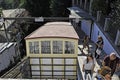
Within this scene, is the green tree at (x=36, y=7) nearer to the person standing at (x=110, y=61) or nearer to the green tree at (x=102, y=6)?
the green tree at (x=102, y=6)

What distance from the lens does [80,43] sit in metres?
16.8

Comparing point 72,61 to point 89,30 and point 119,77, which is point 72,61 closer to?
point 119,77

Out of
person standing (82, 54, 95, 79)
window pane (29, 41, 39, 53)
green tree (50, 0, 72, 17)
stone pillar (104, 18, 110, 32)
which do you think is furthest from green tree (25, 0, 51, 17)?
person standing (82, 54, 95, 79)

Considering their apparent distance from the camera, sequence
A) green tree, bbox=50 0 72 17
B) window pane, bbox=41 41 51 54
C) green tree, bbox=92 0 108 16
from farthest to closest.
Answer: green tree, bbox=50 0 72 17, green tree, bbox=92 0 108 16, window pane, bbox=41 41 51 54

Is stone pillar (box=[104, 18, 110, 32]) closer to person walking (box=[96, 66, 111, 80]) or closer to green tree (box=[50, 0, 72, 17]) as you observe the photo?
person walking (box=[96, 66, 111, 80])

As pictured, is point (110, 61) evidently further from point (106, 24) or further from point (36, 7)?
point (36, 7)

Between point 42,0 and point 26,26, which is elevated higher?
point 42,0

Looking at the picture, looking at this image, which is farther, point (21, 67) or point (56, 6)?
point (56, 6)

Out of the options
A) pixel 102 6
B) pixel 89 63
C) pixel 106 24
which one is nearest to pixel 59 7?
pixel 102 6

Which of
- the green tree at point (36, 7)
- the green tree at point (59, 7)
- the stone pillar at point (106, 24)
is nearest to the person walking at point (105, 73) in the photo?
the stone pillar at point (106, 24)

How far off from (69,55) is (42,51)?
1.46 m

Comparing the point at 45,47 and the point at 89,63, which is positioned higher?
the point at 89,63

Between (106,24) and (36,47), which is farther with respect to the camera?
(106,24)

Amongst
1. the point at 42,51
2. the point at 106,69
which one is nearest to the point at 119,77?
the point at 106,69
